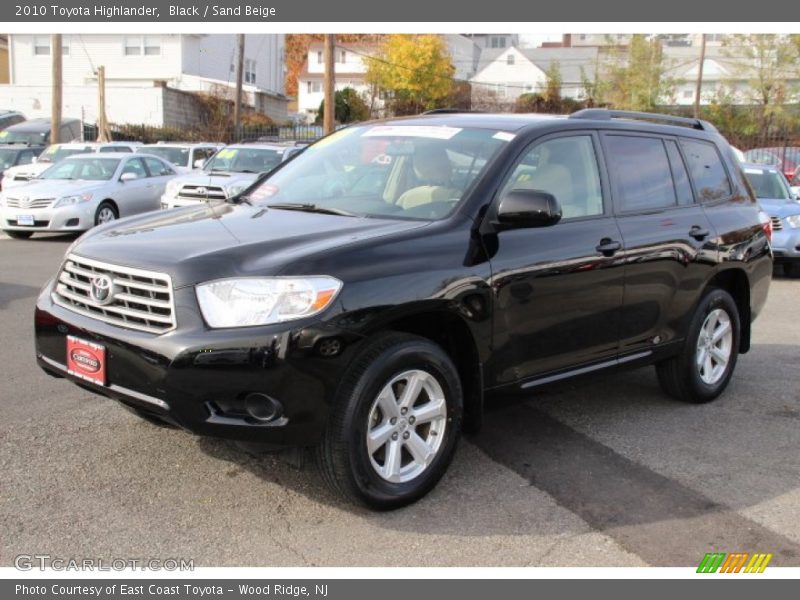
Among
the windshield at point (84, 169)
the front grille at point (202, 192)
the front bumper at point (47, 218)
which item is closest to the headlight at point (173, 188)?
the front grille at point (202, 192)

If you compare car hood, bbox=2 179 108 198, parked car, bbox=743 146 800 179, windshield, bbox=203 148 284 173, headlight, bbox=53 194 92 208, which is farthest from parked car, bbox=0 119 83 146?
→ parked car, bbox=743 146 800 179

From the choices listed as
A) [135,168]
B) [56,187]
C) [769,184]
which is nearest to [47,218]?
[56,187]

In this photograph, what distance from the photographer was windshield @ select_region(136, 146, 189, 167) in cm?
2023

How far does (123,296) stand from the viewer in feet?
12.1

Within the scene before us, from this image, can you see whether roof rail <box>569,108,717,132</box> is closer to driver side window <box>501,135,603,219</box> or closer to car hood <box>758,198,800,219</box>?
driver side window <box>501,135,603,219</box>

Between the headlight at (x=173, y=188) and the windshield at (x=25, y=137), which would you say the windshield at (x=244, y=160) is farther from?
the windshield at (x=25, y=137)

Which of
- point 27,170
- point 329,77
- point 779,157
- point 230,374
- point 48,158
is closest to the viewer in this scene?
point 230,374

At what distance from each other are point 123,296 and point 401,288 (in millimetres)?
1220

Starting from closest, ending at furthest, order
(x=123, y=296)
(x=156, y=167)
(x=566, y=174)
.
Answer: (x=123, y=296)
(x=566, y=174)
(x=156, y=167)

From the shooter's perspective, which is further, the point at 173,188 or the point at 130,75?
the point at 130,75

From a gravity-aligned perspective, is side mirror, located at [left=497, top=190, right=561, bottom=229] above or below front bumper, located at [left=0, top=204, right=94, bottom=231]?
above

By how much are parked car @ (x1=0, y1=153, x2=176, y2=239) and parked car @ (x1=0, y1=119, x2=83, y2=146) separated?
1055 centimetres

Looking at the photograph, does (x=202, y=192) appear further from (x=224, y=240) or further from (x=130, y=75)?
(x=130, y=75)

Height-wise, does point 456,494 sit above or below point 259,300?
below
